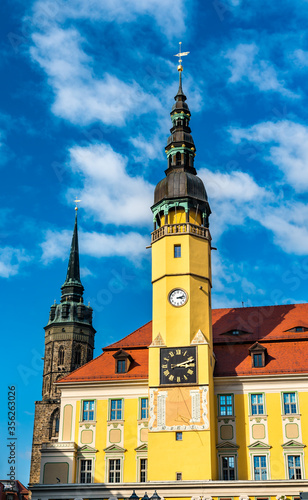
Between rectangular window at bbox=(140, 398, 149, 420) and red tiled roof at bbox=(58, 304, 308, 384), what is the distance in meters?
1.52

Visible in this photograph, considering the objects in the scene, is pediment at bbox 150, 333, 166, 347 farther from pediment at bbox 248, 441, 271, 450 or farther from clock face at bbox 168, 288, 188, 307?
pediment at bbox 248, 441, 271, 450

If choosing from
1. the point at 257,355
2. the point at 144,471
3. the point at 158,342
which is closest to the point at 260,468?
the point at 257,355

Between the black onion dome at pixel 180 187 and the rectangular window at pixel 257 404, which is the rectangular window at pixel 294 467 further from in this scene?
the black onion dome at pixel 180 187

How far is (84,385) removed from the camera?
46.8 meters

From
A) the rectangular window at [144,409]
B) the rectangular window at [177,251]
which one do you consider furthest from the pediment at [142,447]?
the rectangular window at [177,251]

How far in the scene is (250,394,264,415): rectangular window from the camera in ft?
143

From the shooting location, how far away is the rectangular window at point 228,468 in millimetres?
42562

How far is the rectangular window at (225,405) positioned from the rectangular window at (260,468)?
124 inches

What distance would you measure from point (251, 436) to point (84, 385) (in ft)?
37.3

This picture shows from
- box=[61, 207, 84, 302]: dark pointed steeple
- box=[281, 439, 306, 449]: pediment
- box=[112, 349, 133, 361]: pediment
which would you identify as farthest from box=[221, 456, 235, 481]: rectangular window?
box=[61, 207, 84, 302]: dark pointed steeple

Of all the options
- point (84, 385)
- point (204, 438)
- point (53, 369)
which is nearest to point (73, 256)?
point (53, 369)

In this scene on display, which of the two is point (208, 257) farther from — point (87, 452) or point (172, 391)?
point (87, 452)

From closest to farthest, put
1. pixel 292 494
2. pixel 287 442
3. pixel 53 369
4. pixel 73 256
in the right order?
pixel 292 494 < pixel 287 442 < pixel 53 369 < pixel 73 256

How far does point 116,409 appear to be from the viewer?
45750mm
